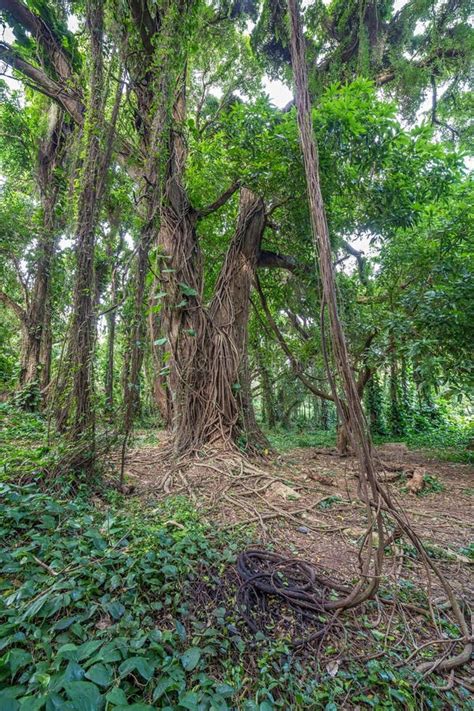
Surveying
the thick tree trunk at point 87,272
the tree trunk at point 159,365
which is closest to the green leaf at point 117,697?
the thick tree trunk at point 87,272

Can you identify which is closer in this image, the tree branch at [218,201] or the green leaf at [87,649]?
the green leaf at [87,649]

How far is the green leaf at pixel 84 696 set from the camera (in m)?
0.77

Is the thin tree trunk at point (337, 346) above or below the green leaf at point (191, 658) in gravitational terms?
above

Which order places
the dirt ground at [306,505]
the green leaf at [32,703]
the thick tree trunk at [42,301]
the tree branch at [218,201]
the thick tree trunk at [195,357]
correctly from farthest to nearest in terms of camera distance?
the thick tree trunk at [42,301] → the tree branch at [218,201] → the thick tree trunk at [195,357] → the dirt ground at [306,505] → the green leaf at [32,703]

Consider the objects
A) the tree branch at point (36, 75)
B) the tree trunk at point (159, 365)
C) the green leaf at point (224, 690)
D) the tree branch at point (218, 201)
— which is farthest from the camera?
the tree branch at point (218, 201)

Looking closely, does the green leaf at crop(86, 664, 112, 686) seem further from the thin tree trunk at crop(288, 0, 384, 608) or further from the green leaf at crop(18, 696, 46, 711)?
the thin tree trunk at crop(288, 0, 384, 608)

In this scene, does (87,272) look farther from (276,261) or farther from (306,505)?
(276,261)

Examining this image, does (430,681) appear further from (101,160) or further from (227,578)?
(101,160)

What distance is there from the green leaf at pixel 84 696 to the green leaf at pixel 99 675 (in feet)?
0.08

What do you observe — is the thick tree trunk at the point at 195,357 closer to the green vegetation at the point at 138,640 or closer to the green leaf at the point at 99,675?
the green vegetation at the point at 138,640

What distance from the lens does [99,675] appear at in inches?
33.6

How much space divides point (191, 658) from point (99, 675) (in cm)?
31

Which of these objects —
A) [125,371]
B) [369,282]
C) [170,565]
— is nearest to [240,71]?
[369,282]

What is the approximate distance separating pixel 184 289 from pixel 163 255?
448 millimetres
